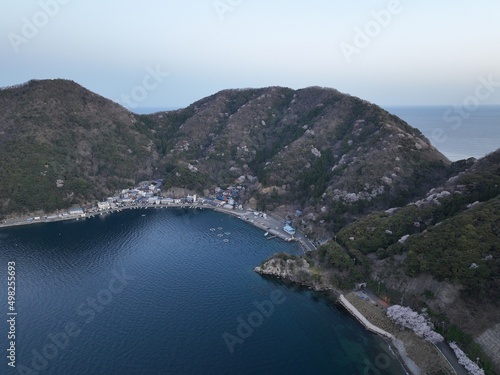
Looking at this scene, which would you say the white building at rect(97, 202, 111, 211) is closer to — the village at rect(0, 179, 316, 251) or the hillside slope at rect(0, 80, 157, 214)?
the village at rect(0, 179, 316, 251)

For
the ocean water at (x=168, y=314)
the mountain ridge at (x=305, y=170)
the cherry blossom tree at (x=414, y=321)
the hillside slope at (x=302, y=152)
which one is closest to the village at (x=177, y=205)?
the mountain ridge at (x=305, y=170)

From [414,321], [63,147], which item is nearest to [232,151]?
[63,147]

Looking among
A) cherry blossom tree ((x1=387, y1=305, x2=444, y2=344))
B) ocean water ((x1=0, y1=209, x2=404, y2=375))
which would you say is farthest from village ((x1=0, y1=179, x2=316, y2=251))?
cherry blossom tree ((x1=387, y1=305, x2=444, y2=344))

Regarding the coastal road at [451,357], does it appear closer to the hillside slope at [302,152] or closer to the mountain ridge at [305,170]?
the mountain ridge at [305,170]

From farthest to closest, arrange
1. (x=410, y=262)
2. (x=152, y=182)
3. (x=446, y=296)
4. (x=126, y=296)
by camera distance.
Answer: (x=152, y=182), (x=126, y=296), (x=410, y=262), (x=446, y=296)

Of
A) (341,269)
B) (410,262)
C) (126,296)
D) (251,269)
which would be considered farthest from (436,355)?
(126,296)

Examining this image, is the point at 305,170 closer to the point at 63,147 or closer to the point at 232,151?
the point at 232,151

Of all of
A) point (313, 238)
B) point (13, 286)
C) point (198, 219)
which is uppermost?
point (313, 238)

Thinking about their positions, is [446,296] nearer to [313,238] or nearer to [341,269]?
[341,269]
